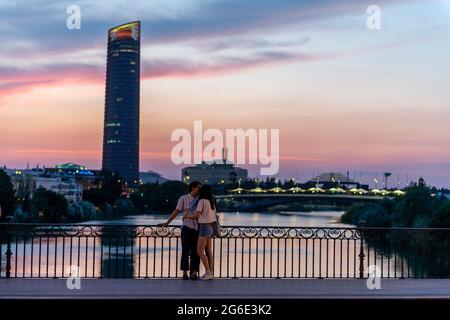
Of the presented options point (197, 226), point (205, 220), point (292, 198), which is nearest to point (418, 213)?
point (292, 198)

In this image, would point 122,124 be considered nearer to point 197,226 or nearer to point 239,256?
point 239,256

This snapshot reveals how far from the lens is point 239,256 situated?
28.9 metres

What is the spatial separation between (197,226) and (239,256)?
1829 centimetres

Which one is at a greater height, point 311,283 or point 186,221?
point 186,221

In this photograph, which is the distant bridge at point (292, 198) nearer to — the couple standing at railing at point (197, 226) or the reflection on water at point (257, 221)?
the reflection on water at point (257, 221)

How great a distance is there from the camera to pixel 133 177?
19638cm

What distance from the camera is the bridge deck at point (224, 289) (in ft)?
30.3

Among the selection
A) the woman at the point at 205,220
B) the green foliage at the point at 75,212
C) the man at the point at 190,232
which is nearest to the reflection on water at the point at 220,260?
the man at the point at 190,232

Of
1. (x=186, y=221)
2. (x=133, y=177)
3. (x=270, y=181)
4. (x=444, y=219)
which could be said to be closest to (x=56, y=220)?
(x=444, y=219)

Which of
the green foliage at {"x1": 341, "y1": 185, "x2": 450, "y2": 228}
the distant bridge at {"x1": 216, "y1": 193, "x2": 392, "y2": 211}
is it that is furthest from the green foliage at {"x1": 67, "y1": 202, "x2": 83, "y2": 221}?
the green foliage at {"x1": 341, "y1": 185, "x2": 450, "y2": 228}

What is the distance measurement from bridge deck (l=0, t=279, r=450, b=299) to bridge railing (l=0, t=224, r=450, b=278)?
71cm
